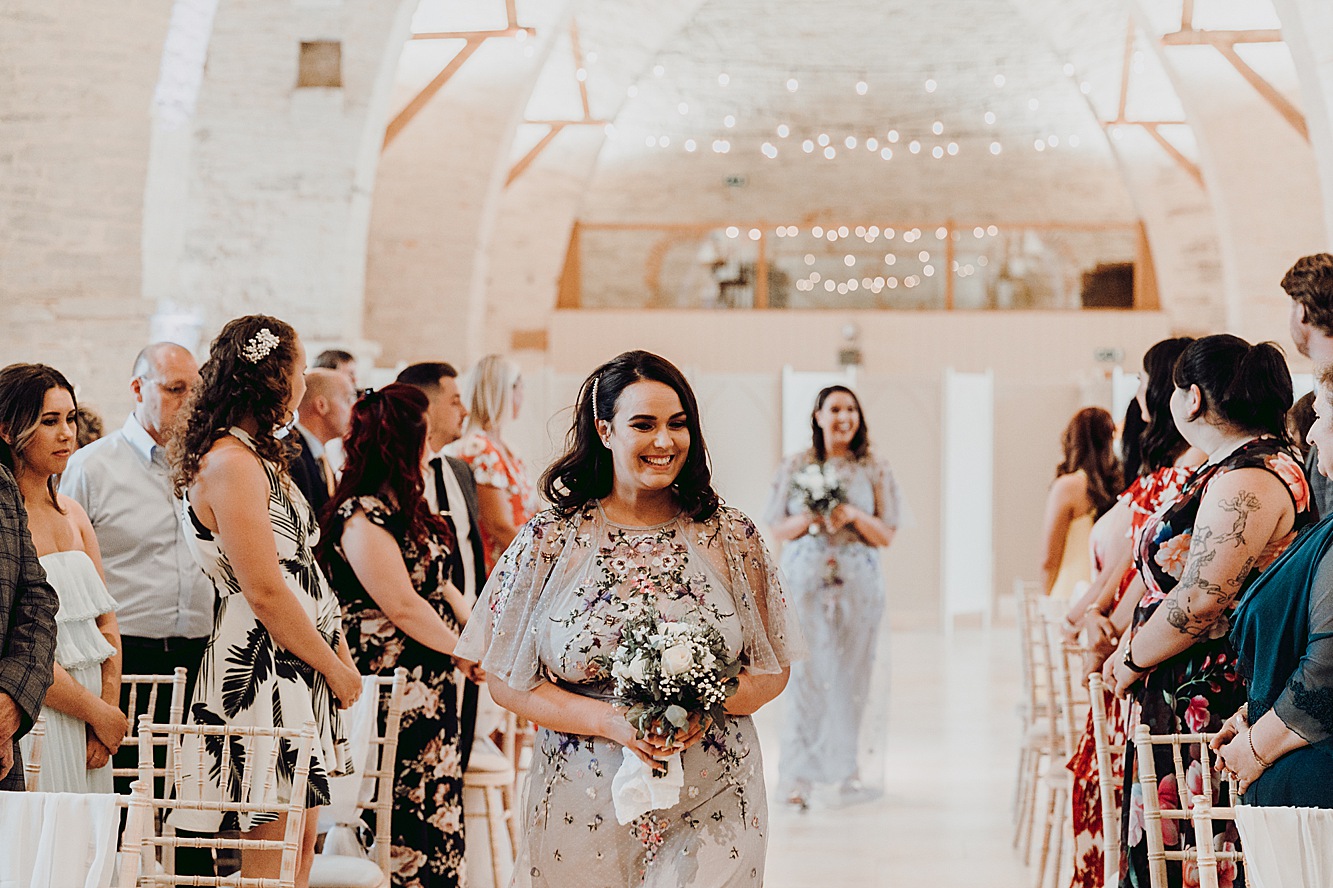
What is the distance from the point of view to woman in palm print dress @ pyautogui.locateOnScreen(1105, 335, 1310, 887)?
119 inches

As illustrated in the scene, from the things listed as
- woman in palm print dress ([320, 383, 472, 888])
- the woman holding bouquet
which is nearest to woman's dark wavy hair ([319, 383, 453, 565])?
woman in palm print dress ([320, 383, 472, 888])

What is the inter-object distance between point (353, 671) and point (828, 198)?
14.9m

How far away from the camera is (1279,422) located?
3168mm

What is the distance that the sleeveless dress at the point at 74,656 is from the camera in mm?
3148

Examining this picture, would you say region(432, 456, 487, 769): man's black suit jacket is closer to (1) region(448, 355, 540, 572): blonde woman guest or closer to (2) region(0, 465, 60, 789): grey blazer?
(1) region(448, 355, 540, 572): blonde woman guest

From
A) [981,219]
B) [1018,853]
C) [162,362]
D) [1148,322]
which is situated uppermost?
[981,219]

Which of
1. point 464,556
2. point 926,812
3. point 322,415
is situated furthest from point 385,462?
point 926,812

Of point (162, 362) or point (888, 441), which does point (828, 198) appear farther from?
point (162, 362)

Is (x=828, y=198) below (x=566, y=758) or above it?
above

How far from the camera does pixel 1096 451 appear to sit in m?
5.96

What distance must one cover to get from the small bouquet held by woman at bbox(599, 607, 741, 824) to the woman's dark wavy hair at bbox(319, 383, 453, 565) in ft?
4.92

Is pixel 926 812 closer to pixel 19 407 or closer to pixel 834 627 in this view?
pixel 834 627

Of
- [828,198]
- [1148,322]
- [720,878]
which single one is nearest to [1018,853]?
[720,878]

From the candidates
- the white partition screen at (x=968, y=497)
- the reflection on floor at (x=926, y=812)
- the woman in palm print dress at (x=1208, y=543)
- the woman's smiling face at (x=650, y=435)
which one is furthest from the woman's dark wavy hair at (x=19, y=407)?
the white partition screen at (x=968, y=497)
